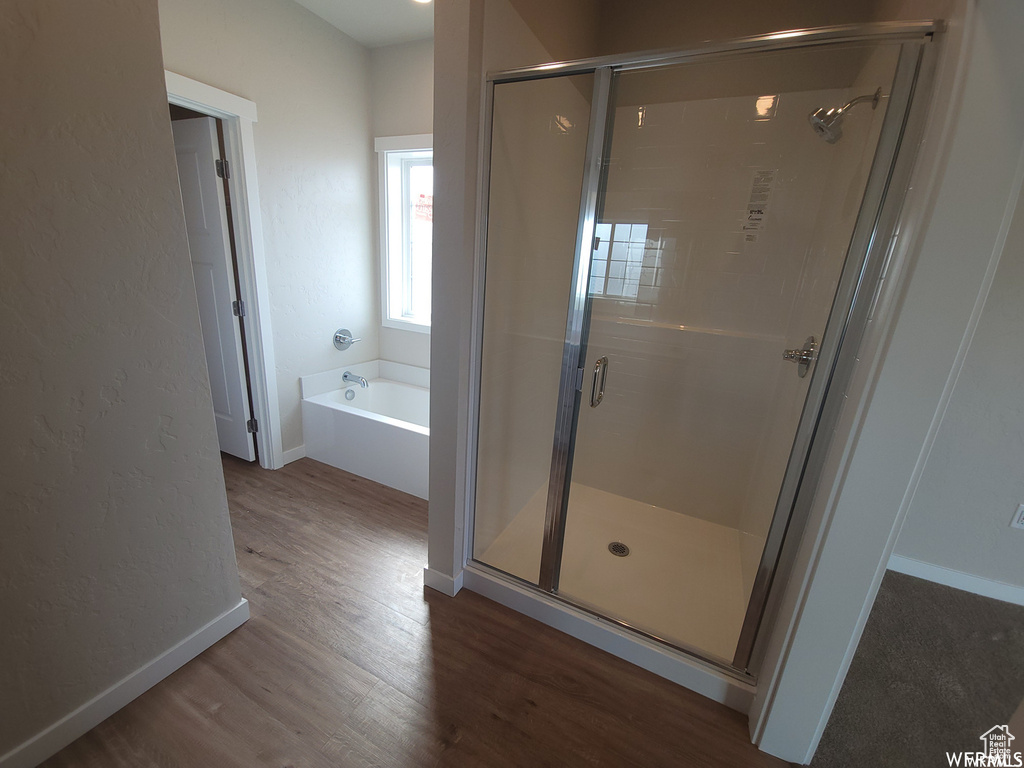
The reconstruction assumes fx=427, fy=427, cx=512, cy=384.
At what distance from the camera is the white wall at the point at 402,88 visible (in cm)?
264

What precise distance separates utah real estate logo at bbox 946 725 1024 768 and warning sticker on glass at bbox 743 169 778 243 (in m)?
1.79

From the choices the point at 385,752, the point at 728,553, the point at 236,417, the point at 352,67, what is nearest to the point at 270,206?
the point at 352,67

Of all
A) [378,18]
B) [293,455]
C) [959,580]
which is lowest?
[293,455]

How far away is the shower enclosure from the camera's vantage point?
128 cm

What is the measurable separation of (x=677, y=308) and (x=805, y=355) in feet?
2.44

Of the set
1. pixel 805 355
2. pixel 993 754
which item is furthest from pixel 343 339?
pixel 993 754

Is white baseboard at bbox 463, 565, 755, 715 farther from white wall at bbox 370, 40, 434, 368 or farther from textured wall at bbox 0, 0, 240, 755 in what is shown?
white wall at bbox 370, 40, 434, 368

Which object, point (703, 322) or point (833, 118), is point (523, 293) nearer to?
point (703, 322)

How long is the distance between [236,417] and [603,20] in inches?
119

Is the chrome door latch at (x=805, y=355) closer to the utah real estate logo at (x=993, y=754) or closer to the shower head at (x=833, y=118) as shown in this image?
the shower head at (x=833, y=118)

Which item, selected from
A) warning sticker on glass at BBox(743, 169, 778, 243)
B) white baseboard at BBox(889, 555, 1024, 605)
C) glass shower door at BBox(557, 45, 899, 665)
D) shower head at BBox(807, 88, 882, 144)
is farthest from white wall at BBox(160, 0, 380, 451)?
white baseboard at BBox(889, 555, 1024, 605)

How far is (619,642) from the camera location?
155 centimetres

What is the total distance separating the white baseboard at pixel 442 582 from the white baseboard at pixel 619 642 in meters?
0.05

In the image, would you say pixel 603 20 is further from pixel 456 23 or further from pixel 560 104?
pixel 456 23
